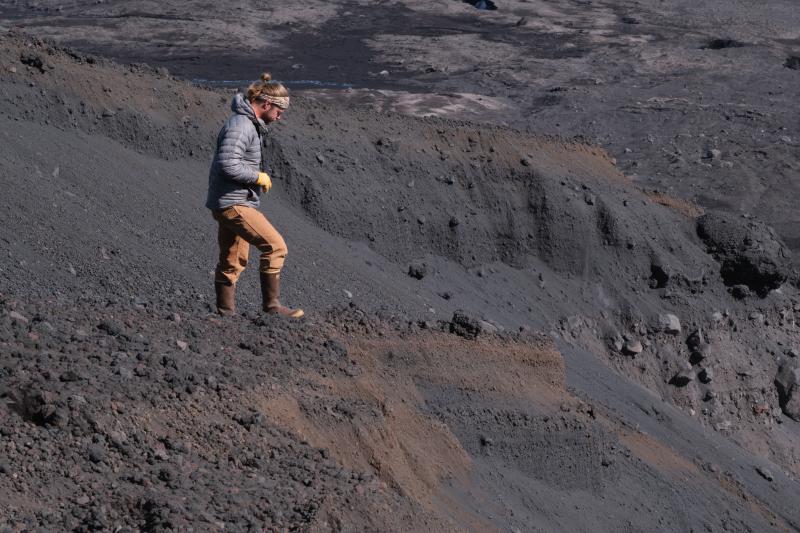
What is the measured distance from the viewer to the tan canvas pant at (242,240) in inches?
283

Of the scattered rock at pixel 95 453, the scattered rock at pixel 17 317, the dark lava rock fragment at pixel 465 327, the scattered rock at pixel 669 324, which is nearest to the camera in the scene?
the scattered rock at pixel 95 453

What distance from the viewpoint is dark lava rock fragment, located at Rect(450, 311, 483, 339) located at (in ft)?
28.2

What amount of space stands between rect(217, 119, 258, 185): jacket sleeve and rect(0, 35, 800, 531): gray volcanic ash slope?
0.95 m

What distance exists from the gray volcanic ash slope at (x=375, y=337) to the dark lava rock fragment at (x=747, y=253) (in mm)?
27

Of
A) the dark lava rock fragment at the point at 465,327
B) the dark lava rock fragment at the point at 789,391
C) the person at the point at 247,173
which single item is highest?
the person at the point at 247,173

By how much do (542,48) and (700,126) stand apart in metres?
7.87

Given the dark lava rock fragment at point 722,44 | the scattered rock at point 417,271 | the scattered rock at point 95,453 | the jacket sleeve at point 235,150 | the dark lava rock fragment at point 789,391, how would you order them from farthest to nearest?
1. the dark lava rock fragment at point 722,44
2. the dark lava rock fragment at point 789,391
3. the scattered rock at point 417,271
4. the jacket sleeve at point 235,150
5. the scattered rock at point 95,453

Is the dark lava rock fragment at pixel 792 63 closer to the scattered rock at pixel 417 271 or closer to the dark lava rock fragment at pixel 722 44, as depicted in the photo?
the dark lava rock fragment at pixel 722 44

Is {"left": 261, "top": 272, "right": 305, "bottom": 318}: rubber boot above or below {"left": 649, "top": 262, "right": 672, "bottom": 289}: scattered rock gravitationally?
above

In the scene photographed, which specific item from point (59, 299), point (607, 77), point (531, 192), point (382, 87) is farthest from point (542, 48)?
point (59, 299)

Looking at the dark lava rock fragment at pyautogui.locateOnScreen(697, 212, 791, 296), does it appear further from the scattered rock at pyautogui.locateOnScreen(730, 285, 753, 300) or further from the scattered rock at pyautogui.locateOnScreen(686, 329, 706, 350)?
the scattered rock at pyautogui.locateOnScreen(686, 329, 706, 350)

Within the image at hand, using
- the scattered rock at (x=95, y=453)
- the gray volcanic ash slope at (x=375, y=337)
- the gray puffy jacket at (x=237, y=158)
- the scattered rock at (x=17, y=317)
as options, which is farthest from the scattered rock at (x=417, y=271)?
the scattered rock at (x=95, y=453)

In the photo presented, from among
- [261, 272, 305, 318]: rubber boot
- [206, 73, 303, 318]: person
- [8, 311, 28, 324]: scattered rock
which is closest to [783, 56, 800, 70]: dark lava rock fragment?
[261, 272, 305, 318]: rubber boot

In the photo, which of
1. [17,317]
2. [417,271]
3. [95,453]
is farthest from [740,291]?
[95,453]
